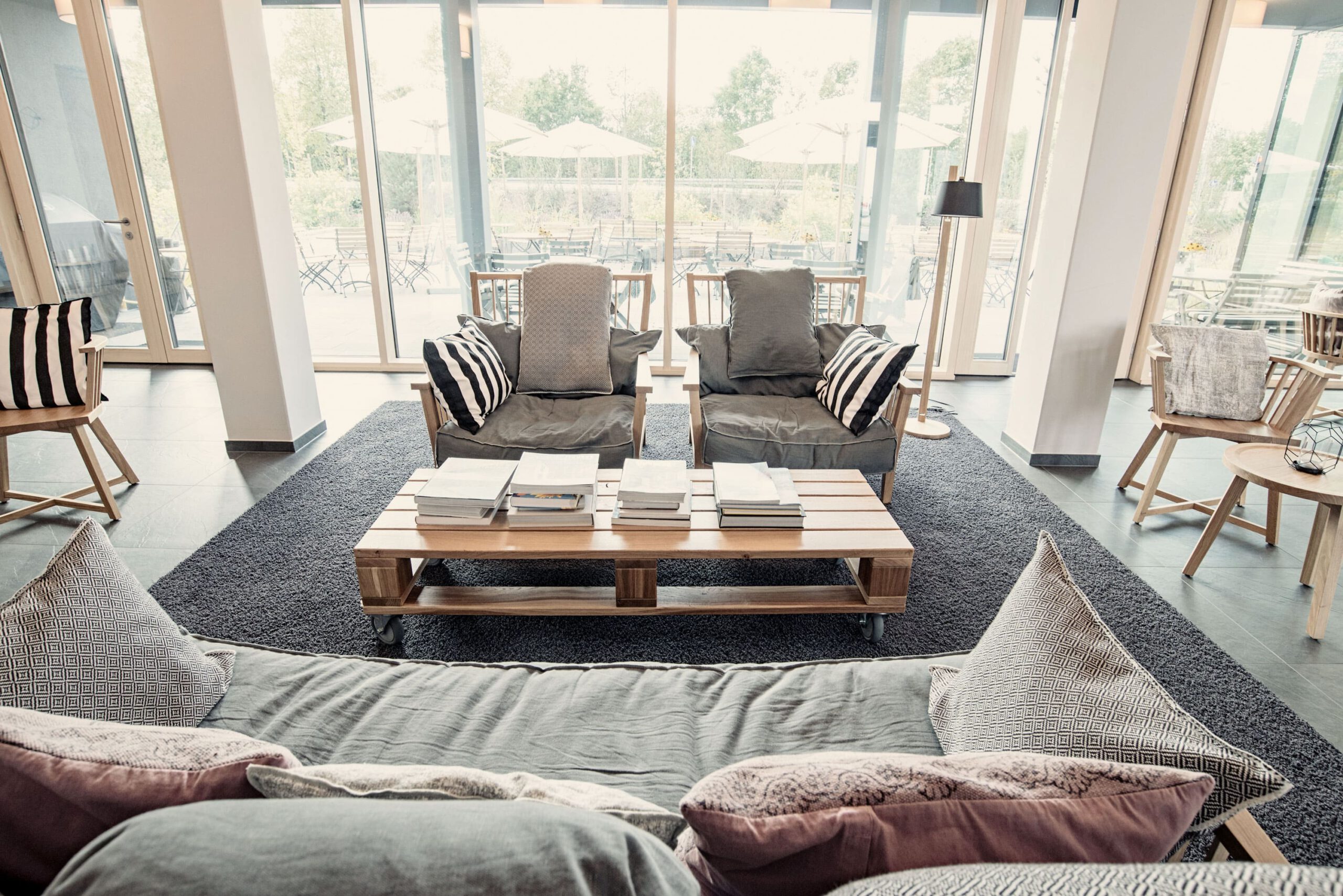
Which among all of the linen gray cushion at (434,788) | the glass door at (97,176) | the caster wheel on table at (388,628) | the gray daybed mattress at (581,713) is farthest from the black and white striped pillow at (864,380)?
the glass door at (97,176)

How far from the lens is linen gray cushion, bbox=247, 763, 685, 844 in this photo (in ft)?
2.63

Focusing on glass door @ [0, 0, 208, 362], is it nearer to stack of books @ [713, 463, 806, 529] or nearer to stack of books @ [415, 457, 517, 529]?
stack of books @ [415, 457, 517, 529]

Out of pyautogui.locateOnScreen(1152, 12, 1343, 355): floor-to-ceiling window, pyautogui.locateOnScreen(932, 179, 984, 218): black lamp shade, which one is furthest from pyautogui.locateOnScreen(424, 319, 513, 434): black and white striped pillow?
pyautogui.locateOnScreen(1152, 12, 1343, 355): floor-to-ceiling window

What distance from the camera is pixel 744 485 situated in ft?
7.60

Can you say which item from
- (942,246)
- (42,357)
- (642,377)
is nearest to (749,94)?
(942,246)

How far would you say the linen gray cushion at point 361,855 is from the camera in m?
0.56

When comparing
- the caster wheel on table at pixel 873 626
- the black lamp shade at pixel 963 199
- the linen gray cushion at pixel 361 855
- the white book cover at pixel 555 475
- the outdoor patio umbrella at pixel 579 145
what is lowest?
the caster wheel on table at pixel 873 626

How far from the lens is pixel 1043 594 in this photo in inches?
47.9

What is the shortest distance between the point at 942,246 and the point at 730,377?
4.88ft

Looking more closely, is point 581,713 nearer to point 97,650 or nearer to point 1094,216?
point 97,650

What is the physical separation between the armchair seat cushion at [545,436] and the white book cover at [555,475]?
1.15 feet

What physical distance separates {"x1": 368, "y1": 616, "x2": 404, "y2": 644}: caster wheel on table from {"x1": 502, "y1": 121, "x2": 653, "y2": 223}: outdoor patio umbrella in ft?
12.4

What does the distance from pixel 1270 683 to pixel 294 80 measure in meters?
6.00

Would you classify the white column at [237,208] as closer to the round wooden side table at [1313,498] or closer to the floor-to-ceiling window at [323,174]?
the floor-to-ceiling window at [323,174]
